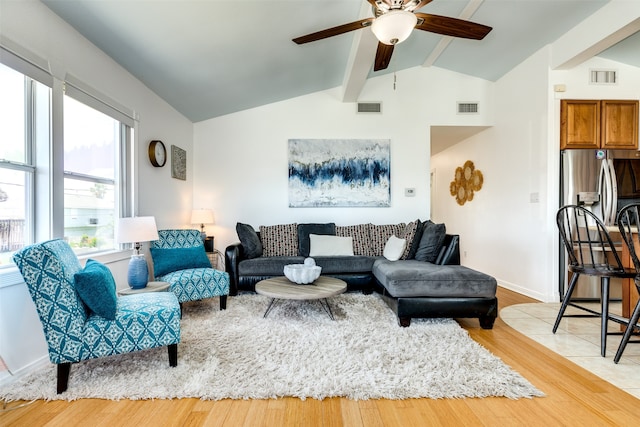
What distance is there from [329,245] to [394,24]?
9.06ft

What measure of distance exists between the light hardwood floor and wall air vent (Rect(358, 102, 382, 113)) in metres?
4.01

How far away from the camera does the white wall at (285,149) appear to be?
476 centimetres

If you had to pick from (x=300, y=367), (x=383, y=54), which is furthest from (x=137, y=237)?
(x=383, y=54)

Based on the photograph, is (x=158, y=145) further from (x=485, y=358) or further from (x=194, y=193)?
(x=485, y=358)

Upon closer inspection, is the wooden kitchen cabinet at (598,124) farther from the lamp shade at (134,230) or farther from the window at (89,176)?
the window at (89,176)

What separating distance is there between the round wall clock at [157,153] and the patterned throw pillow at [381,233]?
288cm

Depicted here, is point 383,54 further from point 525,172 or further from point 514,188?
point 514,188

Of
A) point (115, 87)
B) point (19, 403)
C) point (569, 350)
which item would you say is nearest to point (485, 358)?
point (569, 350)

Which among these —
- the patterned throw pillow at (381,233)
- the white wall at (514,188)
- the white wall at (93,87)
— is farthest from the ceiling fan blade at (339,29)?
the white wall at (514,188)

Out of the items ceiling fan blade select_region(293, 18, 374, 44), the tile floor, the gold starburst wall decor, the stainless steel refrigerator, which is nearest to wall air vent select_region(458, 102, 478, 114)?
the gold starburst wall decor

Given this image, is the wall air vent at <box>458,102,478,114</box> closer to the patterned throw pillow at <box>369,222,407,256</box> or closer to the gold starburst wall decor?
the gold starburst wall decor

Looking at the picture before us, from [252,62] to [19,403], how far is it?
3404 millimetres

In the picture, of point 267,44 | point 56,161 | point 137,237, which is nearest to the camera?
point 56,161

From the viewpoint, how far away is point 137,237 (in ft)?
8.39
